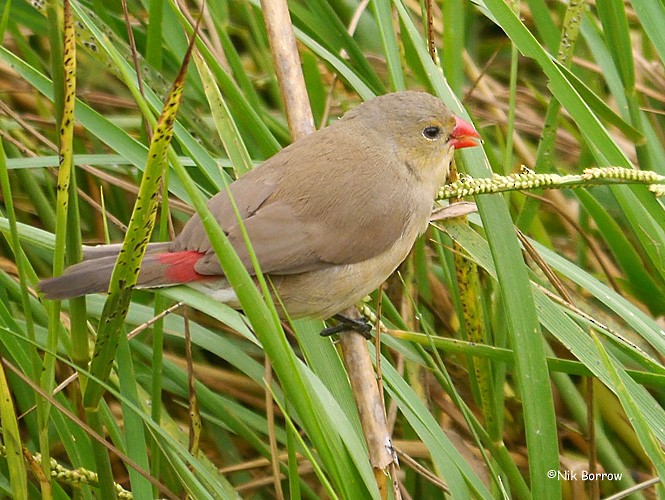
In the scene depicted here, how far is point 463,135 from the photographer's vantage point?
209 centimetres

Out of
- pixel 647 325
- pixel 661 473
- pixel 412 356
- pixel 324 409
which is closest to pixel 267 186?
pixel 412 356

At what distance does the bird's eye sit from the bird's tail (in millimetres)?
669

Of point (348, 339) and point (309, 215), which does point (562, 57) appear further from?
point (348, 339)

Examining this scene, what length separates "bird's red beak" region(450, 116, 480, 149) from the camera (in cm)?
204

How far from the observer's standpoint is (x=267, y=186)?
193 cm

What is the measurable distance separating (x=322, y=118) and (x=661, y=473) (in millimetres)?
1538

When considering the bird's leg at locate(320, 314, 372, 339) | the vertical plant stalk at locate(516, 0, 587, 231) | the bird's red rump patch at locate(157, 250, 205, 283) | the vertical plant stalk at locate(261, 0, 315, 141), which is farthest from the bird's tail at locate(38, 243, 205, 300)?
the vertical plant stalk at locate(516, 0, 587, 231)

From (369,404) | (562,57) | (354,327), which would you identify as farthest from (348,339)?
(562,57)

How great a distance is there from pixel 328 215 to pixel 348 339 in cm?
27

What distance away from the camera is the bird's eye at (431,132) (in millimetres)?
2158

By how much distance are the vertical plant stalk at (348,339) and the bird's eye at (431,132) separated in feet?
0.88

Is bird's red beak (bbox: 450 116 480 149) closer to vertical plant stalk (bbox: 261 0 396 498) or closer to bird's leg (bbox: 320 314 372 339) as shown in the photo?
vertical plant stalk (bbox: 261 0 396 498)

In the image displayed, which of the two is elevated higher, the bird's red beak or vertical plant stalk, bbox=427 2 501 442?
the bird's red beak

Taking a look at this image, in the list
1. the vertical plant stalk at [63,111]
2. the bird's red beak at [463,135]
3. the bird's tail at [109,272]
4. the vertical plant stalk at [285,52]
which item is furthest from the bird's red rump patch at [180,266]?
the bird's red beak at [463,135]
